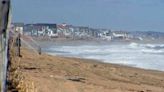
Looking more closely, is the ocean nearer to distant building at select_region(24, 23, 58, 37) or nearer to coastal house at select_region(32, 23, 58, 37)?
distant building at select_region(24, 23, 58, 37)

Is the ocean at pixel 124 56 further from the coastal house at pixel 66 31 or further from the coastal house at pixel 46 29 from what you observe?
the coastal house at pixel 66 31

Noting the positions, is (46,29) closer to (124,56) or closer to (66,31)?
(66,31)

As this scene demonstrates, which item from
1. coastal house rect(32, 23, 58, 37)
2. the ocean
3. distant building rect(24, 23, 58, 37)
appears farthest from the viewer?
coastal house rect(32, 23, 58, 37)

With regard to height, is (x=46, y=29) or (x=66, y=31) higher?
(x=46, y=29)

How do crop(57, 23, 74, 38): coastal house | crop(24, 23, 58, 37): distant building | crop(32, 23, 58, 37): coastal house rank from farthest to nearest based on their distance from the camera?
crop(57, 23, 74, 38): coastal house < crop(32, 23, 58, 37): coastal house < crop(24, 23, 58, 37): distant building

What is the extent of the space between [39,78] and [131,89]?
2805 mm

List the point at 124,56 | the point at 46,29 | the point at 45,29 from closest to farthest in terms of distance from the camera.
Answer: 1. the point at 124,56
2. the point at 45,29
3. the point at 46,29

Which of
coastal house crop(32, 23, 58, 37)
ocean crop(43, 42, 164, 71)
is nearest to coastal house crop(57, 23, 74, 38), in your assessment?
coastal house crop(32, 23, 58, 37)

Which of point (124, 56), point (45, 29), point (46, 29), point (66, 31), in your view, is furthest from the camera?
point (66, 31)

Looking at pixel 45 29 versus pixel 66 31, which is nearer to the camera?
pixel 45 29

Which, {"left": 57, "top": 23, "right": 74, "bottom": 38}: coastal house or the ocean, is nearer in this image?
the ocean

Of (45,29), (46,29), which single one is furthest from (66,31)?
(45,29)

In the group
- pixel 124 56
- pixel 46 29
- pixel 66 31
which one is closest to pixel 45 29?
pixel 46 29

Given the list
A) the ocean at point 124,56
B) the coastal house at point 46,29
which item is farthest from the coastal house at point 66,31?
the ocean at point 124,56
